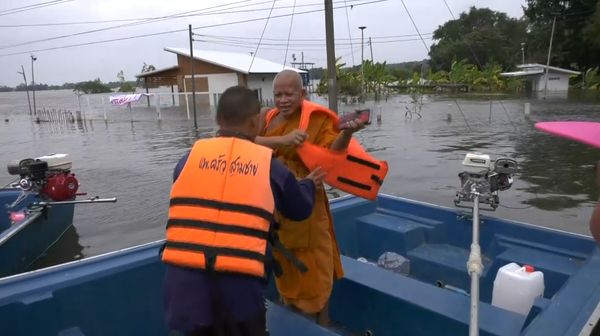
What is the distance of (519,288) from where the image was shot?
2574 mm

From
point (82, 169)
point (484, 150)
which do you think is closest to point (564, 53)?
point (484, 150)

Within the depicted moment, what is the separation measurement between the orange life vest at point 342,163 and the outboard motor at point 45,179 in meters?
2.80

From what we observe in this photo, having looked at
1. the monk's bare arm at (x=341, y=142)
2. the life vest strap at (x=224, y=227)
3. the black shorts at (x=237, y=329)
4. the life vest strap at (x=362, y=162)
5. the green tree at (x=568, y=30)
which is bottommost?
the black shorts at (x=237, y=329)

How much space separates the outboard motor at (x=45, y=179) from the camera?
425 centimetres

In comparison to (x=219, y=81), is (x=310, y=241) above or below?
below

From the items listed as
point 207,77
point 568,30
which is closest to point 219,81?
point 207,77

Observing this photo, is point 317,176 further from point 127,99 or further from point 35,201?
point 127,99

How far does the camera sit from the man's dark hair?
5.49 ft

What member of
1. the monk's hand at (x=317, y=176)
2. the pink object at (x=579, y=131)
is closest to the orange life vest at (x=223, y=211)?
the monk's hand at (x=317, y=176)

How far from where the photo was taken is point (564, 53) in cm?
4334

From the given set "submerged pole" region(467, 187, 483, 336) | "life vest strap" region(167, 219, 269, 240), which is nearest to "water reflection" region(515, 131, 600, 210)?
"submerged pole" region(467, 187, 483, 336)

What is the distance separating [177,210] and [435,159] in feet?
31.8

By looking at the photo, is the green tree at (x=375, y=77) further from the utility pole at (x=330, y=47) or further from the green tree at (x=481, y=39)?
the utility pole at (x=330, y=47)

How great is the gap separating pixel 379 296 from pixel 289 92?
117 centimetres
